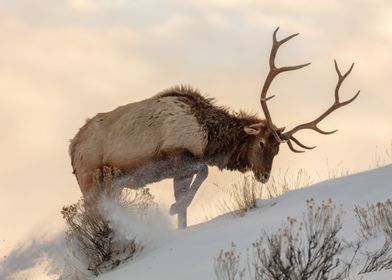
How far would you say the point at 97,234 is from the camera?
12.1m

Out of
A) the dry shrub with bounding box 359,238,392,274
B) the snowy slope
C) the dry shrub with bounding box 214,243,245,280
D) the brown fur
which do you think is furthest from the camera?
the brown fur

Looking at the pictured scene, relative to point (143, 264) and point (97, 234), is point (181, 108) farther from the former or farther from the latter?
point (143, 264)

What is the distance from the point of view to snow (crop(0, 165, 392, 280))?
9969 mm

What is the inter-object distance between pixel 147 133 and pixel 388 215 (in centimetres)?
542

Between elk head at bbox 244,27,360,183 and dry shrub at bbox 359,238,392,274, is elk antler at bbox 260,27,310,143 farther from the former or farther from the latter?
dry shrub at bbox 359,238,392,274

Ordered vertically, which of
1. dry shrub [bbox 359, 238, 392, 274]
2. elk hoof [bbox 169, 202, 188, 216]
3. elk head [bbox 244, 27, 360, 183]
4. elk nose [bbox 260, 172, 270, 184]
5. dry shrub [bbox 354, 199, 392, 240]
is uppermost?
elk head [bbox 244, 27, 360, 183]

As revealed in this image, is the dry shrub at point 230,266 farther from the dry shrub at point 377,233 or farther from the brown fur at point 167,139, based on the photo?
the brown fur at point 167,139

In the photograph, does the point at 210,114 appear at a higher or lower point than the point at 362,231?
higher

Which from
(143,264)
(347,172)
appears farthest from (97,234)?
(347,172)

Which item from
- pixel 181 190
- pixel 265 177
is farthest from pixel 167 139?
pixel 265 177

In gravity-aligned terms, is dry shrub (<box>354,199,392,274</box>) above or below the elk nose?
below

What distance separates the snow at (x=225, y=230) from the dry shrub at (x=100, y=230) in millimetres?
204

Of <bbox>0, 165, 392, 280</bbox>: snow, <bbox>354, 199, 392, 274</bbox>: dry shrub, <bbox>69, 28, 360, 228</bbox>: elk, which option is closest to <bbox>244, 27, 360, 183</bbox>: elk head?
<bbox>69, 28, 360, 228</bbox>: elk

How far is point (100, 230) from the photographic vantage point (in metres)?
12.2
